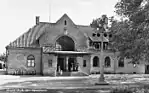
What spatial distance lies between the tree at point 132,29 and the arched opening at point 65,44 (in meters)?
26.8

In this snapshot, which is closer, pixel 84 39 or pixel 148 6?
pixel 148 6

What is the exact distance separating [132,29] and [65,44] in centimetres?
3013

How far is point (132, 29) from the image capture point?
1819 cm

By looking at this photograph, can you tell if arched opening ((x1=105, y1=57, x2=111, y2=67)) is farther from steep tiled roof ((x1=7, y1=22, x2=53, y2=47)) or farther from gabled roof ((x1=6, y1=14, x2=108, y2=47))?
steep tiled roof ((x1=7, y1=22, x2=53, y2=47))

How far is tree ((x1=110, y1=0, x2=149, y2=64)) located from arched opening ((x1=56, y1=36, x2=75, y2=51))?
26.8m

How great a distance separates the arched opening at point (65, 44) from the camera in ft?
154

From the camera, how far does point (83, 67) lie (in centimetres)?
4628

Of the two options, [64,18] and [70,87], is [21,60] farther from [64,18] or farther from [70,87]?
[70,87]

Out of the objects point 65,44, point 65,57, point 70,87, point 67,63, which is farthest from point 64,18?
point 70,87

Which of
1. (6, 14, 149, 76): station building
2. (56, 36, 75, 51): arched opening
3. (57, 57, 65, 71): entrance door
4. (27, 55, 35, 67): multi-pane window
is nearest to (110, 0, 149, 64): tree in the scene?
(6, 14, 149, 76): station building

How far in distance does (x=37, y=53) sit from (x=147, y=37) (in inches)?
1266

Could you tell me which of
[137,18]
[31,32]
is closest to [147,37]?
[137,18]

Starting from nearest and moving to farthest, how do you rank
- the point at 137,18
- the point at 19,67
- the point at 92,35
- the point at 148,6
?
the point at 148,6
the point at 137,18
the point at 19,67
the point at 92,35

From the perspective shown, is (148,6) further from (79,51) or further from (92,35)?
(92,35)
